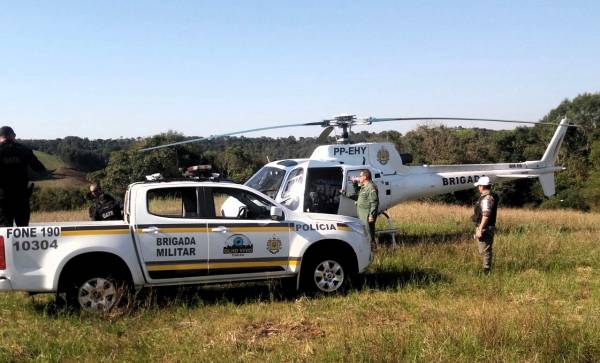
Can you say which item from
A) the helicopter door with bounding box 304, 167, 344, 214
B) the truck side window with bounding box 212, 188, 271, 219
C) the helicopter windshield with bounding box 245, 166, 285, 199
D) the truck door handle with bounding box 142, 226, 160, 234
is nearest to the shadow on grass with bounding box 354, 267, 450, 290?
the truck side window with bounding box 212, 188, 271, 219

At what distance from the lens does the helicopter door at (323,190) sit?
11.0 meters

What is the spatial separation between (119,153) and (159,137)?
19025 millimetres

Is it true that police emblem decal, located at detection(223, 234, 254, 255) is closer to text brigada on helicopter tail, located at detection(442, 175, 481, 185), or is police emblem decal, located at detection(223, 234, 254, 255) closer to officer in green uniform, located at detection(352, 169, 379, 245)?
officer in green uniform, located at detection(352, 169, 379, 245)

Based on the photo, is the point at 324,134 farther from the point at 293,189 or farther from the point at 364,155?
the point at 293,189

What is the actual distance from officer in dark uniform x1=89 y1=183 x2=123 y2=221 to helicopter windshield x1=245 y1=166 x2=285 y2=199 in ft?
8.99

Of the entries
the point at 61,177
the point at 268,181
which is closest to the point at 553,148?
the point at 268,181

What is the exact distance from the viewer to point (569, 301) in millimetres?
7492

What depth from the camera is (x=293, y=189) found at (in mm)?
10992

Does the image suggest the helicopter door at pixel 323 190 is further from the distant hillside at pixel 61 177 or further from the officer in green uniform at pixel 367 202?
the distant hillside at pixel 61 177

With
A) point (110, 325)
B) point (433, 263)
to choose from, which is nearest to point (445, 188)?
point (433, 263)

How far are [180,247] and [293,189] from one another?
4301 millimetres

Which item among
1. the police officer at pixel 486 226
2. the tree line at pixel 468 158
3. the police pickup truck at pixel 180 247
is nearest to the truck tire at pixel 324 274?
the police pickup truck at pixel 180 247

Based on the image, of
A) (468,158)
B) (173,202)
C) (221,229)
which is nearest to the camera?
(221,229)

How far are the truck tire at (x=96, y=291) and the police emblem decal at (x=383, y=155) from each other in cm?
Result: 734
